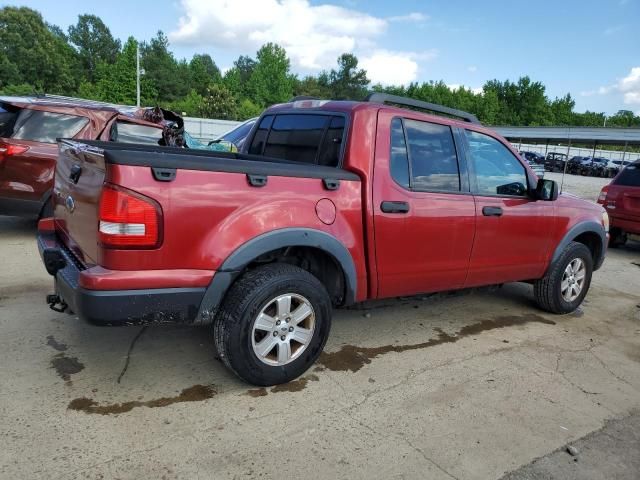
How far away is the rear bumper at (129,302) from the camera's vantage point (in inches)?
104

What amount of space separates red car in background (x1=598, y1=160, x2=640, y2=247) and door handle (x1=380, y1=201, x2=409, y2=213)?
22.1 ft

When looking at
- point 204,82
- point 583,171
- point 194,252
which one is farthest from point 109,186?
point 204,82

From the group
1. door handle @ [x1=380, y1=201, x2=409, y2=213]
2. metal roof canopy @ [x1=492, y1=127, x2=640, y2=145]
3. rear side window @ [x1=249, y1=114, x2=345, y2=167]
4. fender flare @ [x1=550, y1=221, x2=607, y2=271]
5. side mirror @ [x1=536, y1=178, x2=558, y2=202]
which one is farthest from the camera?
metal roof canopy @ [x1=492, y1=127, x2=640, y2=145]

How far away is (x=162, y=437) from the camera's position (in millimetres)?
2666

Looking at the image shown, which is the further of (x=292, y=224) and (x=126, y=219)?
(x=292, y=224)

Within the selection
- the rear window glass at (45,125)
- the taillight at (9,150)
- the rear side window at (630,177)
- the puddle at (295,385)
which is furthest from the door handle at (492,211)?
the rear side window at (630,177)

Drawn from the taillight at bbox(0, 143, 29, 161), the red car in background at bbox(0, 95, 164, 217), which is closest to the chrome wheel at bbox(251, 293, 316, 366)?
the red car in background at bbox(0, 95, 164, 217)

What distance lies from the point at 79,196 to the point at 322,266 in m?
1.60

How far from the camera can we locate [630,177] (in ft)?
28.8

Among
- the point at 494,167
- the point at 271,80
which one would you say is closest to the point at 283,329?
the point at 494,167

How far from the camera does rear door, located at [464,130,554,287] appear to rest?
422cm

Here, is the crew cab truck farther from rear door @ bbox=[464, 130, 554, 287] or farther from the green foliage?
the green foliage

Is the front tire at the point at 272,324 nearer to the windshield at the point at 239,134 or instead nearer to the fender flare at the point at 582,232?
the fender flare at the point at 582,232

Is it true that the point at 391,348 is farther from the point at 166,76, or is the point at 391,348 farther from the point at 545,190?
the point at 166,76
